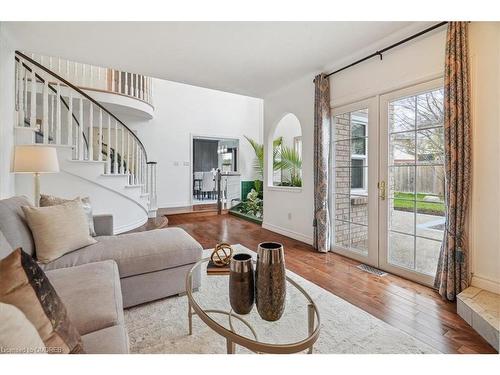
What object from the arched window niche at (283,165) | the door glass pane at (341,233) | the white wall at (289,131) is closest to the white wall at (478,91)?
the door glass pane at (341,233)

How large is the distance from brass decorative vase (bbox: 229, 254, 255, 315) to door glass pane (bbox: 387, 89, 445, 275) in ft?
6.69

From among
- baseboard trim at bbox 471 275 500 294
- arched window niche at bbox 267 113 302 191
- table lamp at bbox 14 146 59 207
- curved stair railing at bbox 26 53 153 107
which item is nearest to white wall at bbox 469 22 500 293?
baseboard trim at bbox 471 275 500 294

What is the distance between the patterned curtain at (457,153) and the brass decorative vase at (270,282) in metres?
1.71

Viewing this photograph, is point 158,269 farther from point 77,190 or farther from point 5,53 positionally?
point 5,53

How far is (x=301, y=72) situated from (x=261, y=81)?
622 mm

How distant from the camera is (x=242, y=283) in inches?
46.1

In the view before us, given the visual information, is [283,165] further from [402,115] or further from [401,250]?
[401,250]

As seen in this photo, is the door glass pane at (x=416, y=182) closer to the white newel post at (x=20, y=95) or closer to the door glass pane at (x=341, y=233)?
the door glass pane at (x=341, y=233)

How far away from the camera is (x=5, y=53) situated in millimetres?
2572

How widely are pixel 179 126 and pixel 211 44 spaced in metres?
4.21

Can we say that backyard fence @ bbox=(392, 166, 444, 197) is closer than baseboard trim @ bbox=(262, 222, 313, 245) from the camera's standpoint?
Yes

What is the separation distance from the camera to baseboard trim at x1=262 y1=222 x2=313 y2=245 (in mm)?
3623

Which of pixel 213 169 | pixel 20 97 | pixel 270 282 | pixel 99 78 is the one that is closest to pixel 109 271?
pixel 270 282

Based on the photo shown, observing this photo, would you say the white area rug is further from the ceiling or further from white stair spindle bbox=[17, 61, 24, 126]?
white stair spindle bbox=[17, 61, 24, 126]
